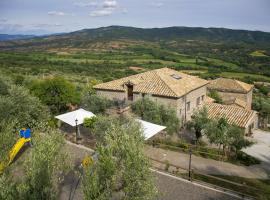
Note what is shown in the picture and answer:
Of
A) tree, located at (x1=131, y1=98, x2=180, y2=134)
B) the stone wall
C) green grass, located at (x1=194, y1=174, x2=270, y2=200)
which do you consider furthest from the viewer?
the stone wall

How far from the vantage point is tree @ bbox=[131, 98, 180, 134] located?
21034 mm

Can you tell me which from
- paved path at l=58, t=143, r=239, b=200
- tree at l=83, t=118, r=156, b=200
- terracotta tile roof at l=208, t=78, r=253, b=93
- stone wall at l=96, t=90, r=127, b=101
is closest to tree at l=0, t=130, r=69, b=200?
tree at l=83, t=118, r=156, b=200

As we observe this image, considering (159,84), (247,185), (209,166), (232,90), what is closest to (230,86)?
(232,90)

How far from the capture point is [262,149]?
23.0 m

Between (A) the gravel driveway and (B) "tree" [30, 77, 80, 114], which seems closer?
(A) the gravel driveway

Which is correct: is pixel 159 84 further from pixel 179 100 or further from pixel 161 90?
pixel 179 100

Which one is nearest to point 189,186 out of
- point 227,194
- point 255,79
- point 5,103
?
point 227,194

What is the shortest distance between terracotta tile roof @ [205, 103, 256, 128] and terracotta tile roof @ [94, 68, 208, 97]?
312 cm

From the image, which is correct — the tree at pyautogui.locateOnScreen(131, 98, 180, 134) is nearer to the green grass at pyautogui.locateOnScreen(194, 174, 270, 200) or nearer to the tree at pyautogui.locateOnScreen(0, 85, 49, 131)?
the green grass at pyautogui.locateOnScreen(194, 174, 270, 200)

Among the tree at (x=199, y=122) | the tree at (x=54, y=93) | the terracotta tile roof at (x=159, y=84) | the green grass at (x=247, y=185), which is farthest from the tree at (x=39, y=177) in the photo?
the tree at (x=54, y=93)

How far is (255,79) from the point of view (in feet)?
256

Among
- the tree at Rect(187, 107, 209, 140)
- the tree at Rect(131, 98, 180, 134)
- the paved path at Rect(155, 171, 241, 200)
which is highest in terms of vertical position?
the tree at Rect(131, 98, 180, 134)

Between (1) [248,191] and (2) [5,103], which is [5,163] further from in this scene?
(1) [248,191]

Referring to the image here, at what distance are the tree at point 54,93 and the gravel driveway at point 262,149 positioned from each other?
56.1 feet
